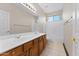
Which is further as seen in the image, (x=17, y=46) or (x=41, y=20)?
(x=41, y=20)

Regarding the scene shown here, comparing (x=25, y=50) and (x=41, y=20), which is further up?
(x=41, y=20)

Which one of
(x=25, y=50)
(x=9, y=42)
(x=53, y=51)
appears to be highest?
(x=9, y=42)

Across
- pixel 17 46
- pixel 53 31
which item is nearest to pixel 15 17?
pixel 17 46

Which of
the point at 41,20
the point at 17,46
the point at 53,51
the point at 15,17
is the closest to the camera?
the point at 17,46

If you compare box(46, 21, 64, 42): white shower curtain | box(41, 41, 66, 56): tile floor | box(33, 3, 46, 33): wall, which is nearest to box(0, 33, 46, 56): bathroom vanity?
box(41, 41, 66, 56): tile floor

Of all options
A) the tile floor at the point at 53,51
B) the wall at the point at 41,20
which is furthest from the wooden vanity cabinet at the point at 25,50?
the wall at the point at 41,20

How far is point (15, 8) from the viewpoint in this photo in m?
3.05

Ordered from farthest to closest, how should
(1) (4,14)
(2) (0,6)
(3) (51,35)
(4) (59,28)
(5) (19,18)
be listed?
(4) (59,28) → (3) (51,35) → (5) (19,18) → (1) (4,14) → (2) (0,6)

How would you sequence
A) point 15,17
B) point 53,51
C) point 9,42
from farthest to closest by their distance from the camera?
point 53,51, point 15,17, point 9,42

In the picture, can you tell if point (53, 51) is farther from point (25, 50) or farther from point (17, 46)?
point (17, 46)

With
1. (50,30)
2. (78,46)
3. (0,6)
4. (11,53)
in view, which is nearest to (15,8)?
(0,6)

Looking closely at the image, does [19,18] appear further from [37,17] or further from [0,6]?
[37,17]

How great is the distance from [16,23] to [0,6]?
29.7 inches

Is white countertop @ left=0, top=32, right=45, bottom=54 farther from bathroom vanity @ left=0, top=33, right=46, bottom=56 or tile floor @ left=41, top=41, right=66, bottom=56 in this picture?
tile floor @ left=41, top=41, right=66, bottom=56
